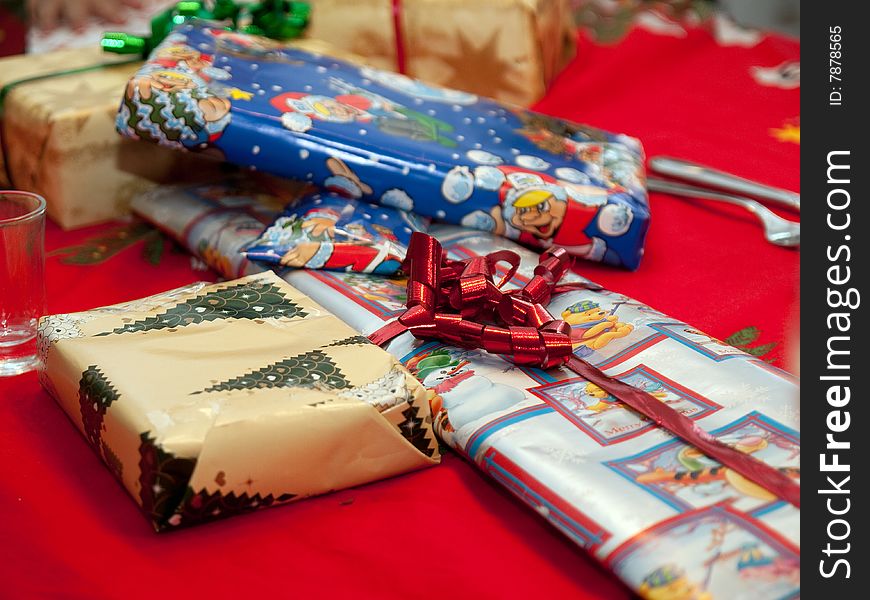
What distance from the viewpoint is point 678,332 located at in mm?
654

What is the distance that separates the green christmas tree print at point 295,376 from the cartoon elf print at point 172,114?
281 millimetres

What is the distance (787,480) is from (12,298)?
0.50 metres

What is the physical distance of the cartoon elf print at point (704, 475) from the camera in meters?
0.51

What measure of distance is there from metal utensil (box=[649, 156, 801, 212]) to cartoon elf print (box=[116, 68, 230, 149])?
46 centimetres

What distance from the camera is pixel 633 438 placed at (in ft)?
1.83

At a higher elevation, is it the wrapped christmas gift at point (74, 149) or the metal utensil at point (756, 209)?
the wrapped christmas gift at point (74, 149)

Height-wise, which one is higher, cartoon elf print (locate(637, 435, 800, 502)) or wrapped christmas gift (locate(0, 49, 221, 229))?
wrapped christmas gift (locate(0, 49, 221, 229))

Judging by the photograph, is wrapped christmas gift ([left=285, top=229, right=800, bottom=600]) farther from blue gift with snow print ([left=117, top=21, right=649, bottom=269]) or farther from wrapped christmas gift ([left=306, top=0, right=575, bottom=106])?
wrapped christmas gift ([left=306, top=0, right=575, bottom=106])

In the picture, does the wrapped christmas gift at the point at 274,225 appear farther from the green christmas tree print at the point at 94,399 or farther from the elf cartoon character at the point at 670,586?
the elf cartoon character at the point at 670,586

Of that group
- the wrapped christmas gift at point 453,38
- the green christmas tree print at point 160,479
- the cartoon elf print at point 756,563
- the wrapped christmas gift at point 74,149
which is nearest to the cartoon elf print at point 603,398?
the cartoon elf print at point 756,563

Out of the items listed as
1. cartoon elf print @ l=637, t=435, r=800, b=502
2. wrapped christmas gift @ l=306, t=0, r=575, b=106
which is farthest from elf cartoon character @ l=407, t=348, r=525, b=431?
wrapped christmas gift @ l=306, t=0, r=575, b=106

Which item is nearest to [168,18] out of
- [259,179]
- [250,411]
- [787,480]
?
[259,179]

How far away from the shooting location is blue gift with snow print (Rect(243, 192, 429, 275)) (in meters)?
0.75

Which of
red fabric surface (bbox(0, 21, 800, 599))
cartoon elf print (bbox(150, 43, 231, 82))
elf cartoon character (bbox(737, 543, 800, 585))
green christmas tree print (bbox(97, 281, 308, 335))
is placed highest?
cartoon elf print (bbox(150, 43, 231, 82))
